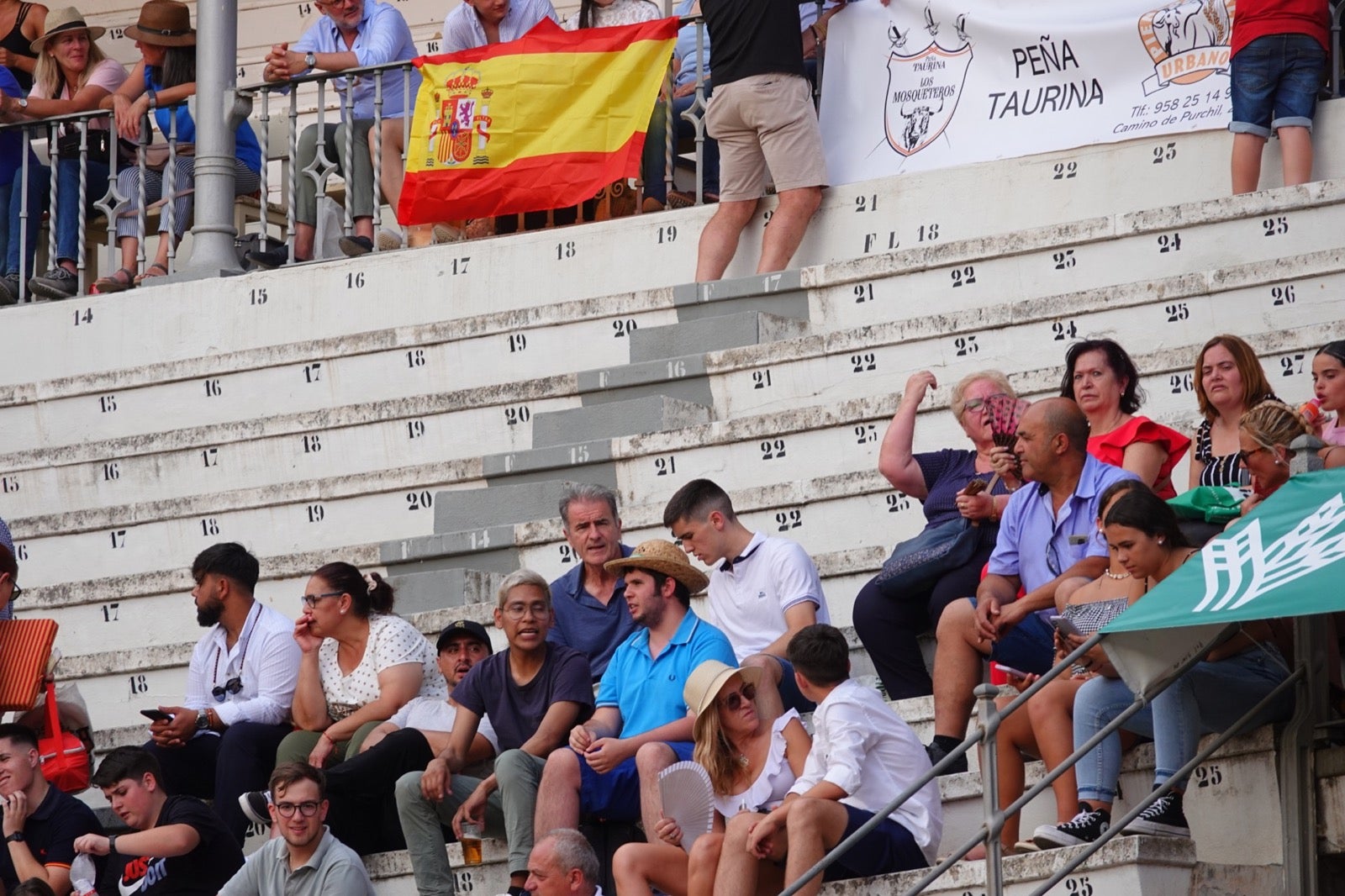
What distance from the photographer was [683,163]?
1246 cm

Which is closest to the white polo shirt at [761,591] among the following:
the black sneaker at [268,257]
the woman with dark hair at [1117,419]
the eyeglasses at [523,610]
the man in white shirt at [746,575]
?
the man in white shirt at [746,575]

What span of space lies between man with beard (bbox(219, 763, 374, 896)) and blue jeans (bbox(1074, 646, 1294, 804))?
7.68ft

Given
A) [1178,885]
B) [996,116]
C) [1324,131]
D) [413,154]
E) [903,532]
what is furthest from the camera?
[413,154]

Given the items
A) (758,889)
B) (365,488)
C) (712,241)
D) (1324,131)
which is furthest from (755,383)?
(758,889)

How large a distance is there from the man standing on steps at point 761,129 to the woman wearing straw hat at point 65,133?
3541 millimetres

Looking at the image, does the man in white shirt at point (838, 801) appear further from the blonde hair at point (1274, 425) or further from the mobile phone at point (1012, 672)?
the blonde hair at point (1274, 425)

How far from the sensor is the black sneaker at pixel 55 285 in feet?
39.8

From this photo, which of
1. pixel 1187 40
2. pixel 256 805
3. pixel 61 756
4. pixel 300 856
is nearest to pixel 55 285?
pixel 61 756

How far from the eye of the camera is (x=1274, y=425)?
6863mm

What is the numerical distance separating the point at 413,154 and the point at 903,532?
4014 mm

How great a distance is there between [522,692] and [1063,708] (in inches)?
76.1

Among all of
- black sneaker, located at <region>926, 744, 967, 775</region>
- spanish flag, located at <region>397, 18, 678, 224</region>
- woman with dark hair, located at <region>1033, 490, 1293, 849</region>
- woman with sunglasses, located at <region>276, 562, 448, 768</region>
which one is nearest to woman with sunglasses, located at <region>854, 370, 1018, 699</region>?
black sneaker, located at <region>926, 744, 967, 775</region>

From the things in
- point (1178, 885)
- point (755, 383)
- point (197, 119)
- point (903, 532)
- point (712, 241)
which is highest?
point (197, 119)

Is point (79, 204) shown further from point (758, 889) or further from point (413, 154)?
point (758, 889)
